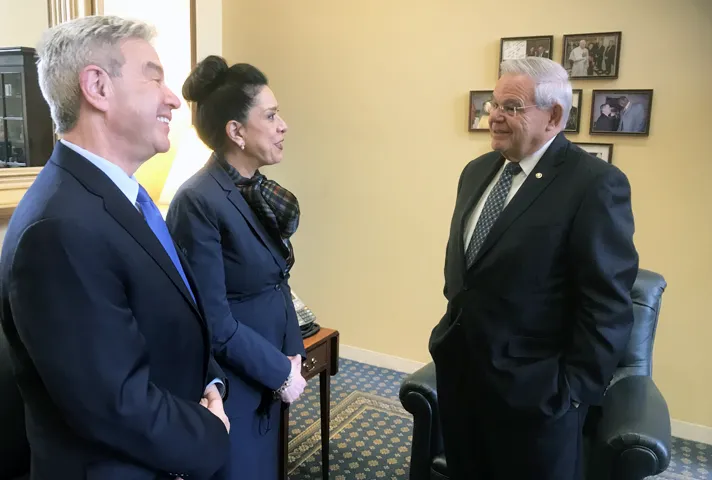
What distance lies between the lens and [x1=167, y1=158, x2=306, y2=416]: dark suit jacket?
4.86 ft

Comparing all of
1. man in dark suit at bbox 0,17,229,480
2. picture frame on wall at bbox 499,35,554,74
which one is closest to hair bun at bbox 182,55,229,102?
man in dark suit at bbox 0,17,229,480

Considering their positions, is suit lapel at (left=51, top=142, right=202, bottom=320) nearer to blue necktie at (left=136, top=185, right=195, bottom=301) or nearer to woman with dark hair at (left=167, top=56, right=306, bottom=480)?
blue necktie at (left=136, top=185, right=195, bottom=301)

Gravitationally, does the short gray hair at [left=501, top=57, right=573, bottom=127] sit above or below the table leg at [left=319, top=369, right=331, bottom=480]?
above

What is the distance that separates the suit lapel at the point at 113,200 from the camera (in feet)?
3.11

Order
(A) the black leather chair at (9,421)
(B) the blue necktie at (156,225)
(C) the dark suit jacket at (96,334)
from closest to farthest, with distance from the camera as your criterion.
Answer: (C) the dark suit jacket at (96,334)
(B) the blue necktie at (156,225)
(A) the black leather chair at (9,421)

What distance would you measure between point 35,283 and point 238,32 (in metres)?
3.31

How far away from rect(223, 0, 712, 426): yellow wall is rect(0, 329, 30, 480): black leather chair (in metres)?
2.32

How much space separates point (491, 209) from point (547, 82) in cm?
39

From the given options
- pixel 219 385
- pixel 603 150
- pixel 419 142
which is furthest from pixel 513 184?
pixel 419 142

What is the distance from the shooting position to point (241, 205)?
1.58 metres

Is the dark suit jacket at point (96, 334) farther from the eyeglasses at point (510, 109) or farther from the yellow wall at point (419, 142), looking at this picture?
the yellow wall at point (419, 142)

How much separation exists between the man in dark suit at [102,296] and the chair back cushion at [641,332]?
5.30 feet

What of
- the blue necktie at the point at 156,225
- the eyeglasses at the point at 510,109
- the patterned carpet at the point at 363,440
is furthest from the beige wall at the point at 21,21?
the patterned carpet at the point at 363,440

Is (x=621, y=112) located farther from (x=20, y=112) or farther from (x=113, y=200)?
(x=20, y=112)
